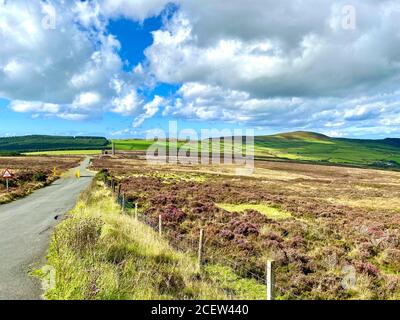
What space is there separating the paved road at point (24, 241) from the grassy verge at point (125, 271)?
508 millimetres

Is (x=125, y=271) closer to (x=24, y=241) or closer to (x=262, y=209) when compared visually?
(x=24, y=241)

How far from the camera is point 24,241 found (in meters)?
12.9

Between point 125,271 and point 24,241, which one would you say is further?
point 24,241

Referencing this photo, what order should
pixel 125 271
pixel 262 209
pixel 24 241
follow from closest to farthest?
pixel 125 271 → pixel 24 241 → pixel 262 209

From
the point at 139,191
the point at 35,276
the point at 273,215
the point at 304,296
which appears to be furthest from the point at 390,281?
the point at 139,191

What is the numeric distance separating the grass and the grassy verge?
12244 mm

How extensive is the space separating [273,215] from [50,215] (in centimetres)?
1422

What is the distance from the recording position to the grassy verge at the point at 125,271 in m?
7.45

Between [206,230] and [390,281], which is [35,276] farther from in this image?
[390,281]

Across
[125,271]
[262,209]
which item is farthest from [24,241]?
[262,209]

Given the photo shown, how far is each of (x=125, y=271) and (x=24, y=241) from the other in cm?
641

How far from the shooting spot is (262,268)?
11961mm

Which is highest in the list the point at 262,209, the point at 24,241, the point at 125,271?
the point at 125,271

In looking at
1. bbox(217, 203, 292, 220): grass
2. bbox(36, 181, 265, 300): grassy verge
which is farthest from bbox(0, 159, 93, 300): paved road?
bbox(217, 203, 292, 220): grass
